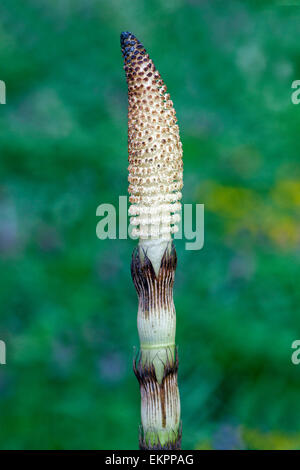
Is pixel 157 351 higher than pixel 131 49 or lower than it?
lower

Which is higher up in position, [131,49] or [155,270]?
[131,49]

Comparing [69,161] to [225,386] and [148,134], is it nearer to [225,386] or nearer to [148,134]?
[225,386]

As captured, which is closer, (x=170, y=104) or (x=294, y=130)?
(x=170, y=104)

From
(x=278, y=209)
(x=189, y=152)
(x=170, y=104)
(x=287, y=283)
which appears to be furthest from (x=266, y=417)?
(x=170, y=104)

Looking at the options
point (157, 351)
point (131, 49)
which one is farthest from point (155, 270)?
point (131, 49)

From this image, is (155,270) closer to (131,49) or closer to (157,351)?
(157,351)

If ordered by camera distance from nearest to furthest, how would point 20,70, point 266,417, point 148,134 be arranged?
point 148,134
point 266,417
point 20,70

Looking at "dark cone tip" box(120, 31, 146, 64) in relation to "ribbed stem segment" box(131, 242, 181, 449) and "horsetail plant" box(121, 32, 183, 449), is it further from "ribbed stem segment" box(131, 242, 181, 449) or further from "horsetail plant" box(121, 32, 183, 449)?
"ribbed stem segment" box(131, 242, 181, 449)

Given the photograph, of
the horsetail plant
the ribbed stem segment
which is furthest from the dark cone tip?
the ribbed stem segment
